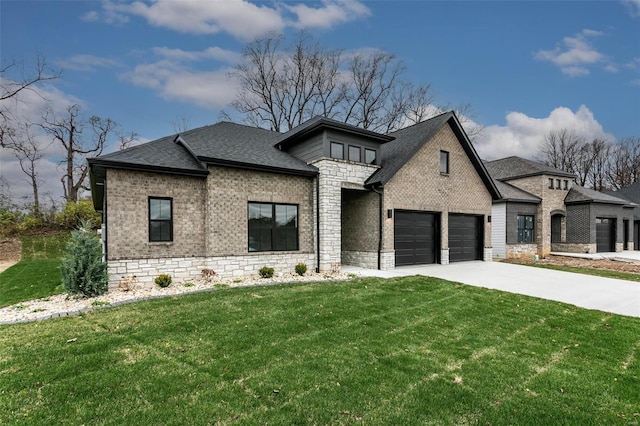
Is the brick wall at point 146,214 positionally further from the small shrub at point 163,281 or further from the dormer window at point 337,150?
the dormer window at point 337,150

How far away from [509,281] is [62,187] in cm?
3392

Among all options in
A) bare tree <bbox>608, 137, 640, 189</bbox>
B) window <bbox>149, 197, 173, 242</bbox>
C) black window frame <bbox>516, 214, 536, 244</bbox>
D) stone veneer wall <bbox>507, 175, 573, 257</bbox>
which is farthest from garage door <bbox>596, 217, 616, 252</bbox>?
bare tree <bbox>608, 137, 640, 189</bbox>

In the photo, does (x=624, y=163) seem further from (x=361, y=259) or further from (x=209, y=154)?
(x=209, y=154)

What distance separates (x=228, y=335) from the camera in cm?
546

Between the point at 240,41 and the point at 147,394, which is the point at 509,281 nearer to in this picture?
the point at 147,394

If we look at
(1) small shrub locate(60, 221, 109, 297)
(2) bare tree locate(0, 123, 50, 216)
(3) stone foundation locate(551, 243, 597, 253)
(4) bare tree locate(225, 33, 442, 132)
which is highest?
(4) bare tree locate(225, 33, 442, 132)

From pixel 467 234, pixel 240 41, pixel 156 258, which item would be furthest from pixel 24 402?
pixel 240 41

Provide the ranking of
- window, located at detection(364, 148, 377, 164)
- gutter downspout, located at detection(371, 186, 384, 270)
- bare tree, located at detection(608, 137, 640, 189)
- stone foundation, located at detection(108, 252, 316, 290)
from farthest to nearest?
bare tree, located at detection(608, 137, 640, 189), window, located at detection(364, 148, 377, 164), gutter downspout, located at detection(371, 186, 384, 270), stone foundation, located at detection(108, 252, 316, 290)

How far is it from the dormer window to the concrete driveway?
4667mm

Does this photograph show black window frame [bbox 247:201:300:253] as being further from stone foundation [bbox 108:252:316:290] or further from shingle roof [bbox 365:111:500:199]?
shingle roof [bbox 365:111:500:199]

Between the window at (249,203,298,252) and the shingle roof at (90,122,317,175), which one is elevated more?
the shingle roof at (90,122,317,175)

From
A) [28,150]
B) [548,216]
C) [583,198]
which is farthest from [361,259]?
[28,150]

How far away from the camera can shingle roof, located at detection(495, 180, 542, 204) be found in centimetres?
1990

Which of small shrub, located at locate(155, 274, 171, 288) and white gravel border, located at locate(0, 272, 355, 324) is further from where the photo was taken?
small shrub, located at locate(155, 274, 171, 288)
